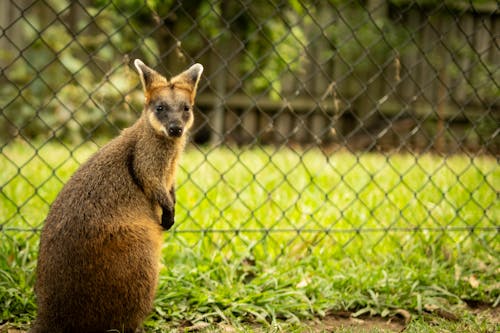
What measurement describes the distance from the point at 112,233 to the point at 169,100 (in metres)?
0.80

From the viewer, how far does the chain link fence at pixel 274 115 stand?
381 cm

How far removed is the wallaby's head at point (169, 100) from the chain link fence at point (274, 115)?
0.27 m

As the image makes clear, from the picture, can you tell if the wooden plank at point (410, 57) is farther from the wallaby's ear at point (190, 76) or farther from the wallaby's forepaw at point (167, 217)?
the wallaby's forepaw at point (167, 217)

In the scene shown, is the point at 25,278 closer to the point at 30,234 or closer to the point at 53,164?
the point at 30,234

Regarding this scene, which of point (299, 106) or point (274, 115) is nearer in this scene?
point (274, 115)

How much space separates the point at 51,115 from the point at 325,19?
4.14 m

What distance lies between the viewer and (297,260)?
378 cm

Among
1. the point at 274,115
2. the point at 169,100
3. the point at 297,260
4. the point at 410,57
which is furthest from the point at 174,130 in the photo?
the point at 410,57

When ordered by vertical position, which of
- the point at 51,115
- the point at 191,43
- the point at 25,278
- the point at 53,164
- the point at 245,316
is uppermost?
the point at 191,43

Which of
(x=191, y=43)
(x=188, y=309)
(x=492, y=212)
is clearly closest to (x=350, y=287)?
(x=188, y=309)

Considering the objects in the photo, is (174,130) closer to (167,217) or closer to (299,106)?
(167,217)

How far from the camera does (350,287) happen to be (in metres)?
3.45

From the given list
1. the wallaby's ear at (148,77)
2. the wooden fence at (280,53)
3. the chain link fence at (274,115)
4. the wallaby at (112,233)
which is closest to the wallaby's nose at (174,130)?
the wallaby at (112,233)

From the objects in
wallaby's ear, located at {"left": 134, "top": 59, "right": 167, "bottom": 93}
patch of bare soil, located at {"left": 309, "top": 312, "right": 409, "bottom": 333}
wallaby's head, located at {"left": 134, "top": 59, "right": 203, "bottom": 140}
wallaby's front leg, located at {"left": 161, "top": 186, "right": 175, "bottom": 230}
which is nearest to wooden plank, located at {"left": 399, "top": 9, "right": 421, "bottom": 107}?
patch of bare soil, located at {"left": 309, "top": 312, "right": 409, "bottom": 333}
